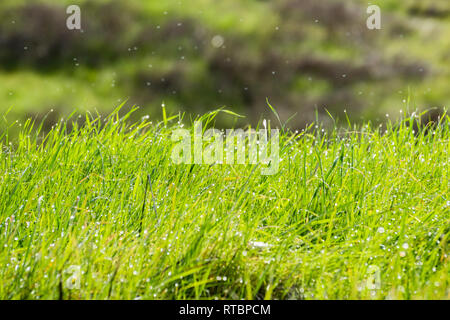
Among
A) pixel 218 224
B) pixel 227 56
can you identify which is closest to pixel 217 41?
pixel 227 56

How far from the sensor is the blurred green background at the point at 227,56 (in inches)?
413

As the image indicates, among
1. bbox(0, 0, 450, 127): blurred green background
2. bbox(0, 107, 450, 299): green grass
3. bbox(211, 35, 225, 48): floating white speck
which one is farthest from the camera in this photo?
bbox(211, 35, 225, 48): floating white speck

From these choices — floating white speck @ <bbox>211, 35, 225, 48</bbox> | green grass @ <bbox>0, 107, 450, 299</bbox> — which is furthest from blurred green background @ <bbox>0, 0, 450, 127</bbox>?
green grass @ <bbox>0, 107, 450, 299</bbox>

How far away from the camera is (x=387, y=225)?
2230 mm

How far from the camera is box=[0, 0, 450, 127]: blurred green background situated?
10.5 metres

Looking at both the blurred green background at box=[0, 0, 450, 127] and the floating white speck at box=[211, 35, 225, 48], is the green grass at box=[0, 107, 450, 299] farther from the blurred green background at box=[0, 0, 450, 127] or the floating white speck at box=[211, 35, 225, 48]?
the floating white speck at box=[211, 35, 225, 48]

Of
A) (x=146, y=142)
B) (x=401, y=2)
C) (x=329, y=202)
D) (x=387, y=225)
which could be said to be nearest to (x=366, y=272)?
(x=387, y=225)

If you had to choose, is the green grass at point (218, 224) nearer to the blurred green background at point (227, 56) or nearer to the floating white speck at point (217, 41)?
the blurred green background at point (227, 56)

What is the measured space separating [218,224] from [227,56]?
32.1 ft

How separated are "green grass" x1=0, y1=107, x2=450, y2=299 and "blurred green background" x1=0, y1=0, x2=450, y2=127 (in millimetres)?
7197
